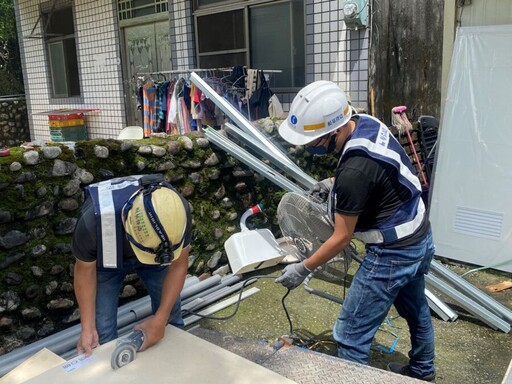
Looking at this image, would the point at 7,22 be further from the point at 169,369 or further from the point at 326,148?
the point at 169,369

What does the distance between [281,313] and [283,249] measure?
0.72 m

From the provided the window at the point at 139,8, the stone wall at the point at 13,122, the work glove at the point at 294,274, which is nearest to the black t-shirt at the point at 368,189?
the work glove at the point at 294,274

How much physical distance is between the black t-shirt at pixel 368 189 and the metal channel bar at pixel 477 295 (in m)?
1.65

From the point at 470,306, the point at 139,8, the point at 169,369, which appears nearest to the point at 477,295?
the point at 470,306

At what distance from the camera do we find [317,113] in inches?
91.4

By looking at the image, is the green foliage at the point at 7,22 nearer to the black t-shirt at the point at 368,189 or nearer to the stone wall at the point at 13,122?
the stone wall at the point at 13,122

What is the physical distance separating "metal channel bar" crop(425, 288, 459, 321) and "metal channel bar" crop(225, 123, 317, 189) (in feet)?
4.61

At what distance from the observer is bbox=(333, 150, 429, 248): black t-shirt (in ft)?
6.98

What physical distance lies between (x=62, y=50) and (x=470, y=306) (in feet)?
28.2

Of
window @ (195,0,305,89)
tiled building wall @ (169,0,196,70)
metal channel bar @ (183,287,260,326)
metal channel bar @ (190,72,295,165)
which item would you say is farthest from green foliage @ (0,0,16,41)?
metal channel bar @ (183,287,260,326)

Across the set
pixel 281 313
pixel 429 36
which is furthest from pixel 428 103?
pixel 281 313

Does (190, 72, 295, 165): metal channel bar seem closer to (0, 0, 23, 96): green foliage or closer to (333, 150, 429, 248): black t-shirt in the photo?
(333, 150, 429, 248): black t-shirt

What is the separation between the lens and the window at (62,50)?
8914 mm

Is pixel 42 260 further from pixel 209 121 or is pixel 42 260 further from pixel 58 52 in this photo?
pixel 58 52
